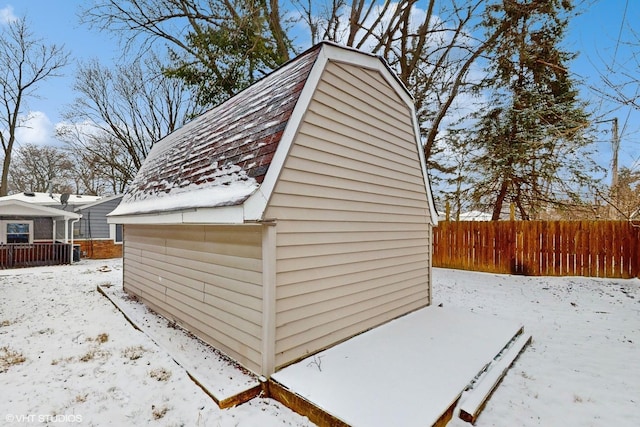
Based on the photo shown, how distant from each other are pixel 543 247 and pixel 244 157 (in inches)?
368

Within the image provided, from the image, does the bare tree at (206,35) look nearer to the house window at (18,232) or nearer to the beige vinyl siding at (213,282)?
the beige vinyl siding at (213,282)

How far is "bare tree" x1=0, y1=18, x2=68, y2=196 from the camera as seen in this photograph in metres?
18.1

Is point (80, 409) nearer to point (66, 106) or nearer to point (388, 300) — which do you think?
point (388, 300)

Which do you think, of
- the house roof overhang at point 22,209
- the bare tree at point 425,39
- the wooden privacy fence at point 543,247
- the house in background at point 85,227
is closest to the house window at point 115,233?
the house in background at point 85,227

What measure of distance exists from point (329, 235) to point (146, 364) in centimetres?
266

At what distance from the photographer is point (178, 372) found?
3.39m

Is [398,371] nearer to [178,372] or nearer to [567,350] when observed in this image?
[178,372]

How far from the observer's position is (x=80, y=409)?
2.81m

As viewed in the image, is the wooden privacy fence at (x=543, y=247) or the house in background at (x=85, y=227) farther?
the house in background at (x=85, y=227)

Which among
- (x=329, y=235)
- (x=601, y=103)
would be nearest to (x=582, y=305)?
(x=601, y=103)

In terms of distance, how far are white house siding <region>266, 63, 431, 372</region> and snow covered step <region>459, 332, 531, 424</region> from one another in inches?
59.1

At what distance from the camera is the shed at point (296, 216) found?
3113 mm

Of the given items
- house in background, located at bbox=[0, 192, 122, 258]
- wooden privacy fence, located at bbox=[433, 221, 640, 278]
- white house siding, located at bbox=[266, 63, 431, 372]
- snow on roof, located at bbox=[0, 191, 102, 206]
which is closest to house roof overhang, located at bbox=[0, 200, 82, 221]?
house in background, located at bbox=[0, 192, 122, 258]

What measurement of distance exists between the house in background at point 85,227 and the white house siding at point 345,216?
54.7 ft
